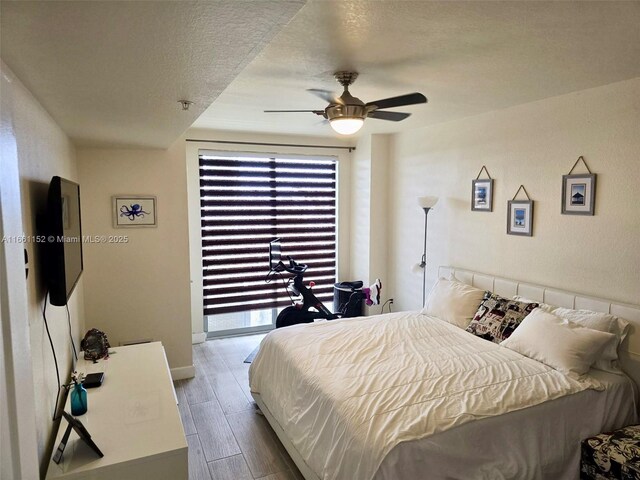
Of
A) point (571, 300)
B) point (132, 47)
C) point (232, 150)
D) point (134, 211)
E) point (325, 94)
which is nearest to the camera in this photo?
point (132, 47)

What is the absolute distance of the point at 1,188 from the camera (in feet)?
2.91

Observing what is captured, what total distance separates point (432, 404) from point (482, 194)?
7.67 ft

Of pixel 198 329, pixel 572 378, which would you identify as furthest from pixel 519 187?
pixel 198 329

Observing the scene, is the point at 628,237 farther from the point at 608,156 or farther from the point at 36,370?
the point at 36,370

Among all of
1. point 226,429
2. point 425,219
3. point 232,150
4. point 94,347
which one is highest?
point 232,150

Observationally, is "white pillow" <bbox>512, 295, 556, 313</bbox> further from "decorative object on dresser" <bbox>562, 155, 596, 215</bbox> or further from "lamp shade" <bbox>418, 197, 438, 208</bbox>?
"lamp shade" <bbox>418, 197, 438, 208</bbox>

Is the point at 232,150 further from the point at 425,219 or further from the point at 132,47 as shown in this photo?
the point at 132,47

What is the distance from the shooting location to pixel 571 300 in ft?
10.1

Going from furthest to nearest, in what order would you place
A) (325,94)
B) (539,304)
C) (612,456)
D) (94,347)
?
(539,304) → (94,347) → (325,94) → (612,456)

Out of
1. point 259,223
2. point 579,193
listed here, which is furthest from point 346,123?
point 259,223

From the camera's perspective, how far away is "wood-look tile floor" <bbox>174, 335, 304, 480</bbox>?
2.68 m

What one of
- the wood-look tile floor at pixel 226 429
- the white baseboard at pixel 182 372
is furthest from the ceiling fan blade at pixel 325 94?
the white baseboard at pixel 182 372

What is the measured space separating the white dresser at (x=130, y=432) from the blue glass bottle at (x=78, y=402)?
38mm

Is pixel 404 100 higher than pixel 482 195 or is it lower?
higher
